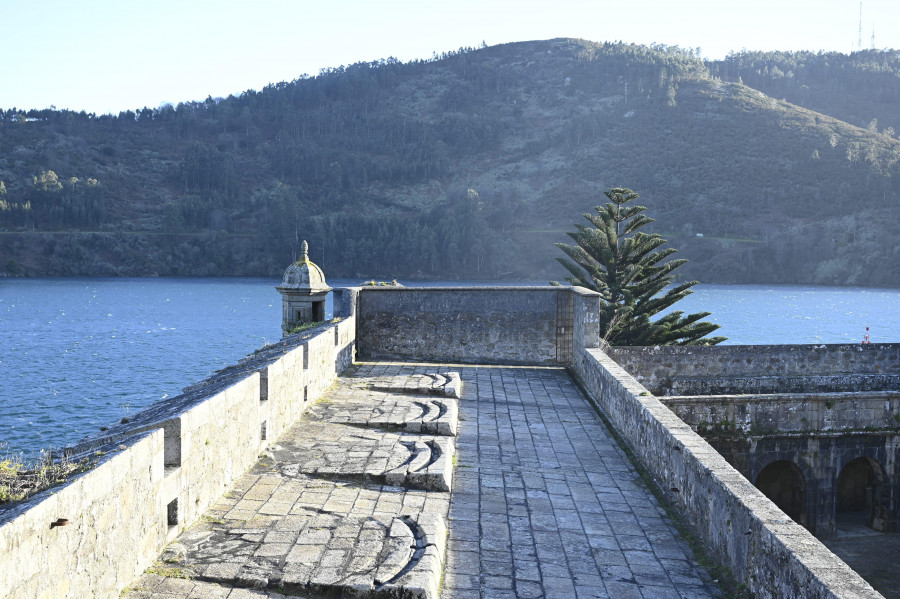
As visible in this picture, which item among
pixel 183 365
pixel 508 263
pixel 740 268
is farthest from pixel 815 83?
pixel 183 365

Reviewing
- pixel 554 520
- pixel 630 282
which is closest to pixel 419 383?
pixel 554 520

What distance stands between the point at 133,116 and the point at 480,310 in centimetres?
12865

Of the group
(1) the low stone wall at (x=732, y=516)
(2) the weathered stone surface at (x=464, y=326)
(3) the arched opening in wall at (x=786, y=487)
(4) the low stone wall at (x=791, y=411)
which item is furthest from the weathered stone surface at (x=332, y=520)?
(3) the arched opening in wall at (x=786, y=487)

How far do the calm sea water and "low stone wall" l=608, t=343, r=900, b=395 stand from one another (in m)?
10.6

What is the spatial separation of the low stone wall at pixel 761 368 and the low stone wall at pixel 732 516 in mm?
5015

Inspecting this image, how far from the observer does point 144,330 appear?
50938 mm

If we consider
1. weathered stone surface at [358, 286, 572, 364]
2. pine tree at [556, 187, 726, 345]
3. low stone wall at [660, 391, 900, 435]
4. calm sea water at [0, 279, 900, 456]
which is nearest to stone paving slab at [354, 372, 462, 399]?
weathered stone surface at [358, 286, 572, 364]

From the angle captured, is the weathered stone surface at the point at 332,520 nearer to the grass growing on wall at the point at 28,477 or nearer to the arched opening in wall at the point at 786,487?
the grass growing on wall at the point at 28,477

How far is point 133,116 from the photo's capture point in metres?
128

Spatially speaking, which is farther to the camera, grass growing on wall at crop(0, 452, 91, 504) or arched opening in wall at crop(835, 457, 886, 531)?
arched opening in wall at crop(835, 457, 886, 531)

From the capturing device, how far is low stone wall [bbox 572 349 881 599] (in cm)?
395

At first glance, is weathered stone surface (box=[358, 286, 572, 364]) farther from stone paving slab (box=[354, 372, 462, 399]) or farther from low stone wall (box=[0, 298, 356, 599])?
low stone wall (box=[0, 298, 356, 599])

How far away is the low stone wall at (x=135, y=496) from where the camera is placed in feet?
10.8

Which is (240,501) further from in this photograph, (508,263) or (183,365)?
(508,263)
